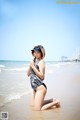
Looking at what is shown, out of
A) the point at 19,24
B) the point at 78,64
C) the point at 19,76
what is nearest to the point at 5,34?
the point at 19,24

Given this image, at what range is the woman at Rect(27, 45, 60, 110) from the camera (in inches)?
120

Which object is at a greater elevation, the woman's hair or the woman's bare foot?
the woman's hair

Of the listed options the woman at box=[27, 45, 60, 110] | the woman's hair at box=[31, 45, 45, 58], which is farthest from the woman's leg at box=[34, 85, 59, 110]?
the woman's hair at box=[31, 45, 45, 58]

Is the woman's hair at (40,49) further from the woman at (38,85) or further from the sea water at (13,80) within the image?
the sea water at (13,80)

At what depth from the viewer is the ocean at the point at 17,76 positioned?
3062mm

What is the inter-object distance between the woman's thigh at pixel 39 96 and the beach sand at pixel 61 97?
0.04m

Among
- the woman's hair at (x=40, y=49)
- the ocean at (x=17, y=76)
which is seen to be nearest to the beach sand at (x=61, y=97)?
the ocean at (x=17, y=76)

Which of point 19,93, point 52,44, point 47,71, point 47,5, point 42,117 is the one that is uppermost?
point 47,5

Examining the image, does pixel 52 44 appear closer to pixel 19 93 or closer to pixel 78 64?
pixel 78 64

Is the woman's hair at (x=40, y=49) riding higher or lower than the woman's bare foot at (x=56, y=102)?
higher

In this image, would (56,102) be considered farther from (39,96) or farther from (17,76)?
(17,76)

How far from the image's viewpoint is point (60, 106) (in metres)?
3.06

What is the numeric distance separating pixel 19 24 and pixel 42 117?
84 centimetres

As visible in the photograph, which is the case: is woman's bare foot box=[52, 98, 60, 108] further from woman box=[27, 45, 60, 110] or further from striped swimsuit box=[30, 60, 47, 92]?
striped swimsuit box=[30, 60, 47, 92]
